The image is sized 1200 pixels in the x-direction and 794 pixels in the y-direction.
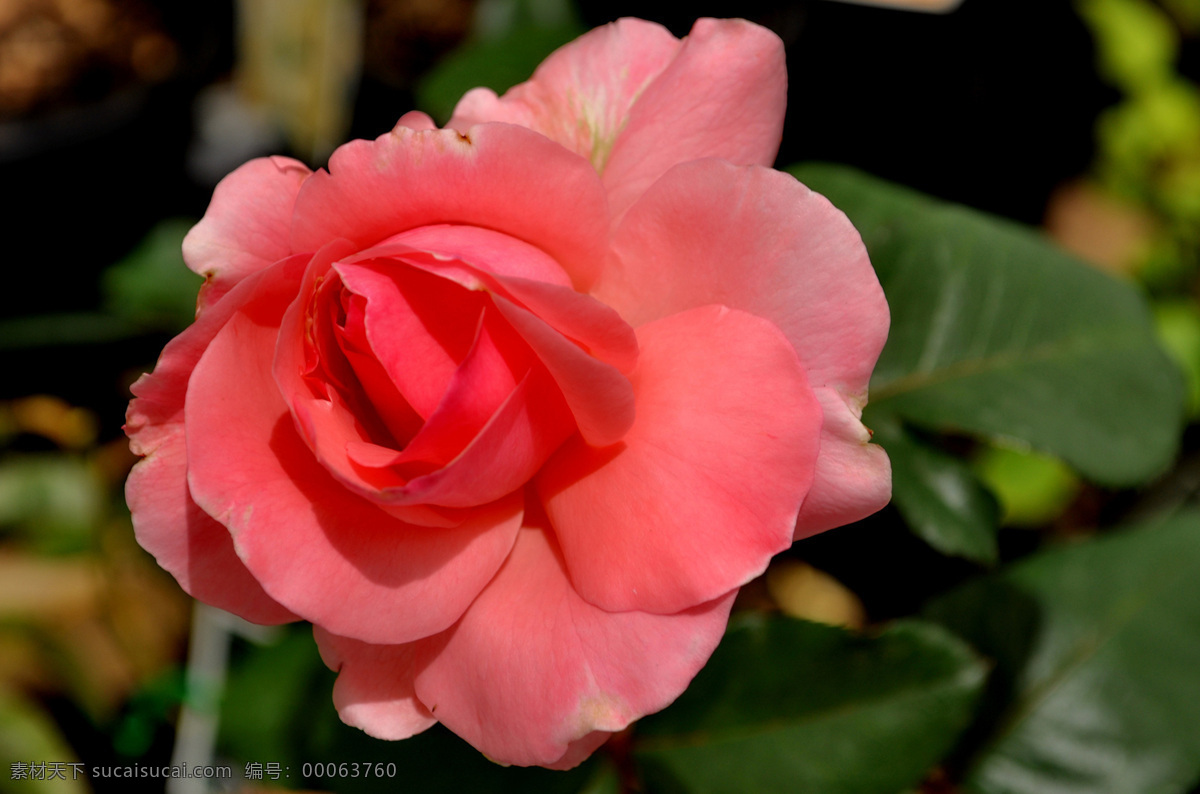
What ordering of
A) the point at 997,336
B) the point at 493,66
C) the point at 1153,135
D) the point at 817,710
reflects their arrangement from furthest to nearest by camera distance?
the point at 1153,135, the point at 493,66, the point at 997,336, the point at 817,710

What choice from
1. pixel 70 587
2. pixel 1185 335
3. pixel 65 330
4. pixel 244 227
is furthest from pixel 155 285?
pixel 1185 335

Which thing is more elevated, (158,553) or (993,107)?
(158,553)

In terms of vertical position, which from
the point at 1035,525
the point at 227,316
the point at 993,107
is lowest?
the point at 1035,525

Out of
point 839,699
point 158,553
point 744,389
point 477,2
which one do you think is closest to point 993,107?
point 477,2

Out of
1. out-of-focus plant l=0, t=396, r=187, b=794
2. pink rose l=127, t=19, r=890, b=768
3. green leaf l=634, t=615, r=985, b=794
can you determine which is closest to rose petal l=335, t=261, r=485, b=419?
pink rose l=127, t=19, r=890, b=768

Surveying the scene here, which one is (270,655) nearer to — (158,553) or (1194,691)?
(158,553)

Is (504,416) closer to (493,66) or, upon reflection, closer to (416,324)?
(416,324)
